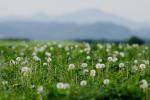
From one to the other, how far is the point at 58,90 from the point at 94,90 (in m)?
0.51

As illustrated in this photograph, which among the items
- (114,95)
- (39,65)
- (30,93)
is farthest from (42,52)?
(114,95)

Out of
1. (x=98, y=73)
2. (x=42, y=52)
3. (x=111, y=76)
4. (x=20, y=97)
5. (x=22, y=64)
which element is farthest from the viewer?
(x=42, y=52)

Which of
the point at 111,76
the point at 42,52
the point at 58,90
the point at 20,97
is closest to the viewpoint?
the point at 58,90

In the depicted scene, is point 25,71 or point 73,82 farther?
point 25,71

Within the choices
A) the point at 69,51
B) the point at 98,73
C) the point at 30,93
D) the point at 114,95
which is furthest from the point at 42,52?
the point at 114,95

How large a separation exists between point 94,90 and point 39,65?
3.96 meters

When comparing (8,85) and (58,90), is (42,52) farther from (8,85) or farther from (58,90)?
(58,90)

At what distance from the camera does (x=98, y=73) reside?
10094 millimetres

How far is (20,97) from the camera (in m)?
8.29

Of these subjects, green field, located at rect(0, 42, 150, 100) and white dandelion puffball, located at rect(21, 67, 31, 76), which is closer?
green field, located at rect(0, 42, 150, 100)

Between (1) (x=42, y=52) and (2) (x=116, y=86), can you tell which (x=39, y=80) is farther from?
(1) (x=42, y=52)

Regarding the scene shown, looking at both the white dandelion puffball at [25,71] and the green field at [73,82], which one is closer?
the green field at [73,82]

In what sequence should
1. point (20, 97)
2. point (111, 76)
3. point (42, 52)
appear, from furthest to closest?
point (42, 52) < point (111, 76) < point (20, 97)

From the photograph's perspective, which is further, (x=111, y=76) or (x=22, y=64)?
(x=22, y=64)
